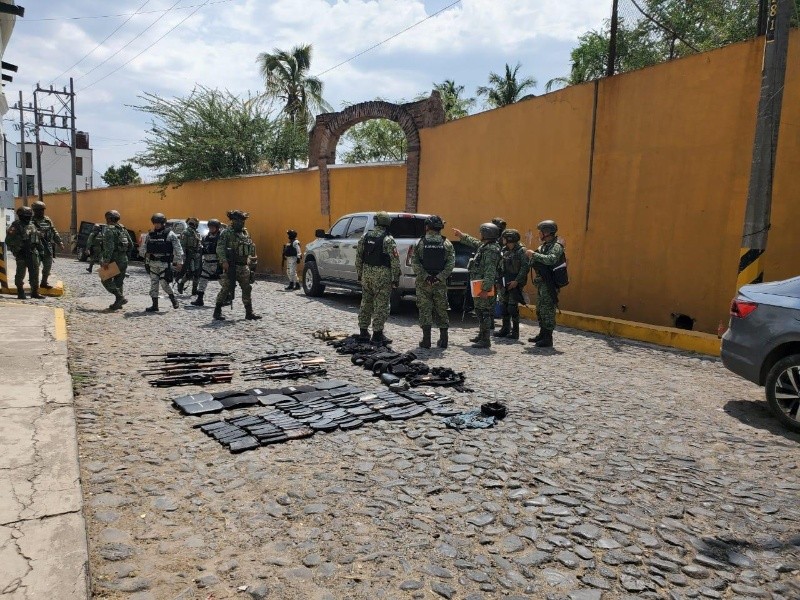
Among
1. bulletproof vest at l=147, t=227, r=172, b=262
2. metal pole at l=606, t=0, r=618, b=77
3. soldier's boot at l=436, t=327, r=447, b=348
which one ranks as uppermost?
metal pole at l=606, t=0, r=618, b=77

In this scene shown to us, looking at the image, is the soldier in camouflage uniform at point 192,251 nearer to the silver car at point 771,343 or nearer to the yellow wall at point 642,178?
the yellow wall at point 642,178

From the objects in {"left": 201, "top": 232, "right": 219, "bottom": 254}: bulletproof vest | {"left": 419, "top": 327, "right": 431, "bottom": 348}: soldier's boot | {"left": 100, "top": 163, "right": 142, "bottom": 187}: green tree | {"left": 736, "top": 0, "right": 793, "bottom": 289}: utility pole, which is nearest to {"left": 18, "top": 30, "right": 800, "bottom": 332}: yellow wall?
{"left": 736, "top": 0, "right": 793, "bottom": 289}: utility pole

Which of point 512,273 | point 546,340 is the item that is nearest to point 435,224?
point 512,273

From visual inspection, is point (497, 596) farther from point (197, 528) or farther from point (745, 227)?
point (745, 227)

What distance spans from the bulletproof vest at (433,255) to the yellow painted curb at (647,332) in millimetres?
3303

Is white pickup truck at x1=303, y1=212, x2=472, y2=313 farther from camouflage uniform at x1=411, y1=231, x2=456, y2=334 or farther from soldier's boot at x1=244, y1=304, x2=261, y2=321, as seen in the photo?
soldier's boot at x1=244, y1=304, x2=261, y2=321

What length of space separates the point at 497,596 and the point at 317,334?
233 inches

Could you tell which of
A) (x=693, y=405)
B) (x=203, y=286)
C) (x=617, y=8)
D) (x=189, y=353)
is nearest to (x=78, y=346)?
(x=189, y=353)

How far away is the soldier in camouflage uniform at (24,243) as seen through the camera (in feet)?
34.6

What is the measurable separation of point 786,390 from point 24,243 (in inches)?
461

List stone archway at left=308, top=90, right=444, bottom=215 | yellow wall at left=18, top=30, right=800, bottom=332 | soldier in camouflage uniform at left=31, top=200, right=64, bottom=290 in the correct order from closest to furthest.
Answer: yellow wall at left=18, top=30, right=800, bottom=332, soldier in camouflage uniform at left=31, top=200, right=64, bottom=290, stone archway at left=308, top=90, right=444, bottom=215

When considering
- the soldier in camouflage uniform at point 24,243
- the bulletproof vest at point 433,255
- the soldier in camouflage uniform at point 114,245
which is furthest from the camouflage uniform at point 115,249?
the bulletproof vest at point 433,255

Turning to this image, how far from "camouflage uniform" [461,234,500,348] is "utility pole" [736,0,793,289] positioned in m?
3.11

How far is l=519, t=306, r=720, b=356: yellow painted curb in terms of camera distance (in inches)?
313
